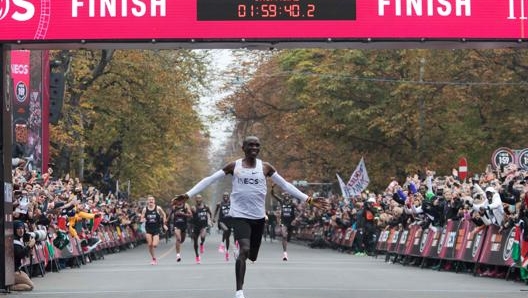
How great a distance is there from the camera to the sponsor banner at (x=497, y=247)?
2195 cm

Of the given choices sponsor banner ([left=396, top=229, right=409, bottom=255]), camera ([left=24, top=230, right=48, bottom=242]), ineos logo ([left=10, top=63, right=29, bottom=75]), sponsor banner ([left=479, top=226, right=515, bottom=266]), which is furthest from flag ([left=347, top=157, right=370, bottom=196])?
camera ([left=24, top=230, right=48, bottom=242])

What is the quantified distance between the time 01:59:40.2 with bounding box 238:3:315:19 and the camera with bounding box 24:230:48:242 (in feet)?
21.2

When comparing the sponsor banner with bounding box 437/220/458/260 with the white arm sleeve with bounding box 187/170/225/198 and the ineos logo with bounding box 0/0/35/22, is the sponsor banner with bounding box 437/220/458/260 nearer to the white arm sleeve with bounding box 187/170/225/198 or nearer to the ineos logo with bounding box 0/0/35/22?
the ineos logo with bounding box 0/0/35/22

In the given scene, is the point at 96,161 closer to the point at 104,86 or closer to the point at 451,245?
the point at 104,86

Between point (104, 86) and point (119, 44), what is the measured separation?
34.8m

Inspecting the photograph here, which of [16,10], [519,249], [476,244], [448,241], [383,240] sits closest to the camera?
[16,10]

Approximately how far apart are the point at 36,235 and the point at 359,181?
25144 millimetres

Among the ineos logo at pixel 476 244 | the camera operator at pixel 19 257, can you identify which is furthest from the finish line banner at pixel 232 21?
the ineos logo at pixel 476 244

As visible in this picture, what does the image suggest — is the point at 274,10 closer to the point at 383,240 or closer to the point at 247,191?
the point at 247,191

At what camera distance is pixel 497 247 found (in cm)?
2273

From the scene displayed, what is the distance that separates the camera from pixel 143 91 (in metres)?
52.9

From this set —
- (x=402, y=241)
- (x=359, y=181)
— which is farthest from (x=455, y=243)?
(x=359, y=181)

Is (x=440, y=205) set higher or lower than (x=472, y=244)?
higher

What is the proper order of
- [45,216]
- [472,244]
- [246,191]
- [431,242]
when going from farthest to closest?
[431,242], [472,244], [45,216], [246,191]
